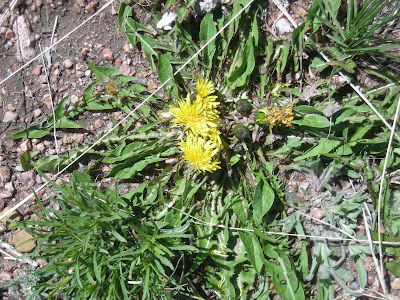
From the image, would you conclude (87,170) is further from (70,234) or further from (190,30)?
(190,30)

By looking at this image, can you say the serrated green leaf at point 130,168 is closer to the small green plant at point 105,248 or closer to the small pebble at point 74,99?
the small green plant at point 105,248

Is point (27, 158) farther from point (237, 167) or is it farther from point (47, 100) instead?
point (237, 167)

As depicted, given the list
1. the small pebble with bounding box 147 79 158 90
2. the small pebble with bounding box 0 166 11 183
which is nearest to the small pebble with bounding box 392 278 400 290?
the small pebble with bounding box 147 79 158 90

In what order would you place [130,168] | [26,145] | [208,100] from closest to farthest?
[208,100] < [130,168] < [26,145]

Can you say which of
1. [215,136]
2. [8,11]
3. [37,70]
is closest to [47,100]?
[37,70]

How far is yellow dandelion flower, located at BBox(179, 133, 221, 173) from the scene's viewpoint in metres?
2.39

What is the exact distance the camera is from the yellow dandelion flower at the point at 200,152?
2395mm

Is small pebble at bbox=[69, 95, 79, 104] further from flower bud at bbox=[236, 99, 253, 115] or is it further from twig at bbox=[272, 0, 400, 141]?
twig at bbox=[272, 0, 400, 141]

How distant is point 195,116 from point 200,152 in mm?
238

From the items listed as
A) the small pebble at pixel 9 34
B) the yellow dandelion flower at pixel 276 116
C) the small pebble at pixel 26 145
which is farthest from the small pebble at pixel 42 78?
the yellow dandelion flower at pixel 276 116

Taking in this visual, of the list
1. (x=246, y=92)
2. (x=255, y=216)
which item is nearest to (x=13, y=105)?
(x=246, y=92)

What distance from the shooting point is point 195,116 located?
7.93 ft

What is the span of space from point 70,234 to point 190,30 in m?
1.62

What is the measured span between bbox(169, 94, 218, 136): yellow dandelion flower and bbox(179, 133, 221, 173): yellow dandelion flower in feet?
0.22
